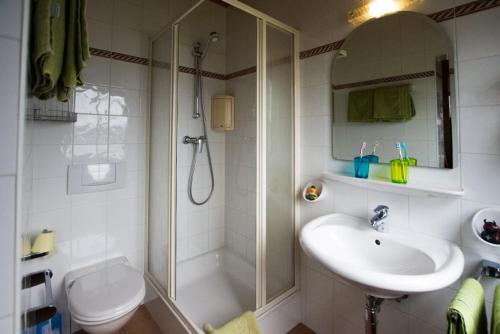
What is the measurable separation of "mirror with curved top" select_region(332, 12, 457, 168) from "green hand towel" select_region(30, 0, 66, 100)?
136 centimetres

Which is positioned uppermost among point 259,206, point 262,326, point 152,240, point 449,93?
point 449,93

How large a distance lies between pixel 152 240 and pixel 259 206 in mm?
951

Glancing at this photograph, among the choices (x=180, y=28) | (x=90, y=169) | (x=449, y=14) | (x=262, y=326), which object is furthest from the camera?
(x=180, y=28)

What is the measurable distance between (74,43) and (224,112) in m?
1.58

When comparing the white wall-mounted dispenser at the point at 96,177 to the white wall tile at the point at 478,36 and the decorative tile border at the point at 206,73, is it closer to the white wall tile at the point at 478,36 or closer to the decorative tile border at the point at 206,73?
the decorative tile border at the point at 206,73

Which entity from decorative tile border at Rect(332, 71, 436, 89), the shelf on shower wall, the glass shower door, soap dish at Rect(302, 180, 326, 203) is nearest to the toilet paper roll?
the glass shower door

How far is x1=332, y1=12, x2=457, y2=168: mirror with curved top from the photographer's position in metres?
1.14

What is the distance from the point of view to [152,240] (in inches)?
76.6

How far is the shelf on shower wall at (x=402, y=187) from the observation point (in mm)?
1049

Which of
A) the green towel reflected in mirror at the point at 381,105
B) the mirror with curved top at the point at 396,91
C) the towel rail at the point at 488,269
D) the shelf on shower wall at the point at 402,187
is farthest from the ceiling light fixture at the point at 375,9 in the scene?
the towel rail at the point at 488,269

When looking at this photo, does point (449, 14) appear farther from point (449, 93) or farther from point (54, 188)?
point (54, 188)

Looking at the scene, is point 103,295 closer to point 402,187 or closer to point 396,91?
point 402,187

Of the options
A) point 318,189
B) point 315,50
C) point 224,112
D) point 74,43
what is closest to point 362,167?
point 318,189

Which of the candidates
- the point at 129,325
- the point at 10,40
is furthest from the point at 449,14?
the point at 129,325
